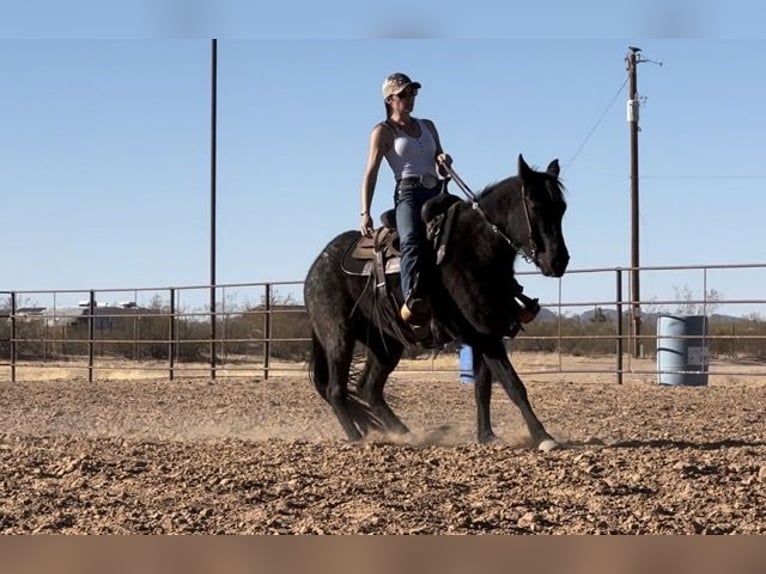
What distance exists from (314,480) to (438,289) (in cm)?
194

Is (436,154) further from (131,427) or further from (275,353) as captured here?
(275,353)

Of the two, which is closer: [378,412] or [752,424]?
[378,412]

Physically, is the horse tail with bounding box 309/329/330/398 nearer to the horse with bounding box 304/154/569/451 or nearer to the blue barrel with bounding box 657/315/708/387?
the horse with bounding box 304/154/569/451

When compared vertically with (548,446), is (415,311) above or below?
above

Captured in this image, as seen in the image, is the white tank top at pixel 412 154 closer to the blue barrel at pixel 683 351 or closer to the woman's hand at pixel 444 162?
the woman's hand at pixel 444 162

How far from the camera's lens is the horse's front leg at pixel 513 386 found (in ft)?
19.5

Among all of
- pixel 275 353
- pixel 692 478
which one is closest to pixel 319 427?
pixel 692 478

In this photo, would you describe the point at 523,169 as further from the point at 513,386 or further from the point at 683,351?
the point at 683,351

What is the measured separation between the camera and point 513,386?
603 cm

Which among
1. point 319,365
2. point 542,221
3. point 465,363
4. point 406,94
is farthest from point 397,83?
point 465,363

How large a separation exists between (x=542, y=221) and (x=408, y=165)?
0.99 meters

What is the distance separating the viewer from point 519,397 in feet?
19.7

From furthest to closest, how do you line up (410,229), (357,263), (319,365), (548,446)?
1. (319,365)
2. (357,263)
3. (410,229)
4. (548,446)

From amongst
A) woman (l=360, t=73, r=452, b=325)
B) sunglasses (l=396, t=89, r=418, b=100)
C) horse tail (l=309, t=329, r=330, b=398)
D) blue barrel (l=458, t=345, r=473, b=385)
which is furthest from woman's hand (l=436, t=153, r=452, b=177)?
blue barrel (l=458, t=345, r=473, b=385)
